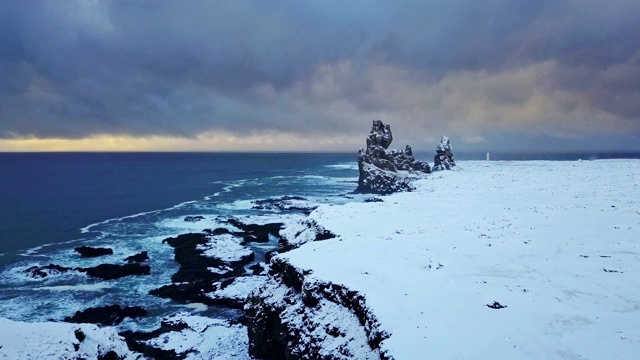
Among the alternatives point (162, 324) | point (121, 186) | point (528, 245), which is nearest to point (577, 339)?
point (528, 245)

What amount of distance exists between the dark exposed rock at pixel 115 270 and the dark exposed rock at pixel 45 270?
1.69 meters

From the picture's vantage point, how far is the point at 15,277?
36.3 m

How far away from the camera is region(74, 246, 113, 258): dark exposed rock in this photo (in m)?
43.6

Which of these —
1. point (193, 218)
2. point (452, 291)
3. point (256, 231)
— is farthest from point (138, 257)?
point (452, 291)

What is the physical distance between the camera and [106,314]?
28609 mm

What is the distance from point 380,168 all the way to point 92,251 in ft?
221

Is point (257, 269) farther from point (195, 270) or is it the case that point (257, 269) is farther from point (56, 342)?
point (56, 342)

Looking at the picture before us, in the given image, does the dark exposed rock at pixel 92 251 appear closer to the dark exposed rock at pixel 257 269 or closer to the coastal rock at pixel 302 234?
the dark exposed rock at pixel 257 269

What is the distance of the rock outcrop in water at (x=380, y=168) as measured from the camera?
89.0 metres

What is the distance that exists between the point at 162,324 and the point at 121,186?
10000 cm

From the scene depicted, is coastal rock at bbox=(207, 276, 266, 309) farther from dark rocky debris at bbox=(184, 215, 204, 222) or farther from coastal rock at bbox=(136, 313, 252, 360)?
dark rocky debris at bbox=(184, 215, 204, 222)

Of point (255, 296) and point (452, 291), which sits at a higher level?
point (452, 291)

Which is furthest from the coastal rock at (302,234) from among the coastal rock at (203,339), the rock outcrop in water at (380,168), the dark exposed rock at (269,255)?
the rock outcrop in water at (380,168)

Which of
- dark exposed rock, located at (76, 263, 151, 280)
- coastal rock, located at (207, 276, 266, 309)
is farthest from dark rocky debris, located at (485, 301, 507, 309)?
dark exposed rock, located at (76, 263, 151, 280)
